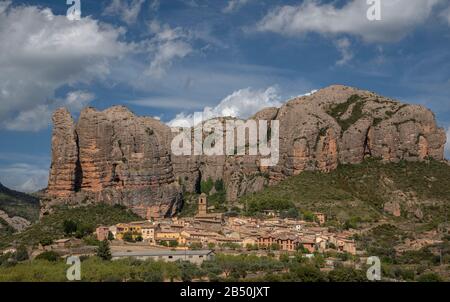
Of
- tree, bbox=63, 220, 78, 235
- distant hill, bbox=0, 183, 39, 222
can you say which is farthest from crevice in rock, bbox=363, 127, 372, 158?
distant hill, bbox=0, 183, 39, 222

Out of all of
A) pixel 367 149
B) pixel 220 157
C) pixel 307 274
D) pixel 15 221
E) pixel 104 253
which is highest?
pixel 367 149

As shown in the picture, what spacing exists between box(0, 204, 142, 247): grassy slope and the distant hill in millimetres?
41295

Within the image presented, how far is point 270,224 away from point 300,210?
46.7 ft

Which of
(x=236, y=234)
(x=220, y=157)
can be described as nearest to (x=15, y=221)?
(x=220, y=157)

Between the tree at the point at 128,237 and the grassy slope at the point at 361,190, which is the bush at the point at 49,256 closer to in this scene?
→ the tree at the point at 128,237

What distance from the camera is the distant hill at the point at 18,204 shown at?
16000 cm

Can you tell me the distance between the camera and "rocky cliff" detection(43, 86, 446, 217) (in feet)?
395

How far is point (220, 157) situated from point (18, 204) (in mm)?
55238

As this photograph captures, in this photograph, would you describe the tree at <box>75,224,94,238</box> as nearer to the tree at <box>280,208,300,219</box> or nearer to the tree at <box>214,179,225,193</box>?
the tree at <box>280,208,300,219</box>

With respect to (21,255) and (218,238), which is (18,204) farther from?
(218,238)

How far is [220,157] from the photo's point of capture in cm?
14900

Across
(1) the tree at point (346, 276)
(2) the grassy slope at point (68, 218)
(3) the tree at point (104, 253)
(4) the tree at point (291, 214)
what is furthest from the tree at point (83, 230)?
(1) the tree at point (346, 276)

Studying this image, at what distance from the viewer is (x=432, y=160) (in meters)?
131
